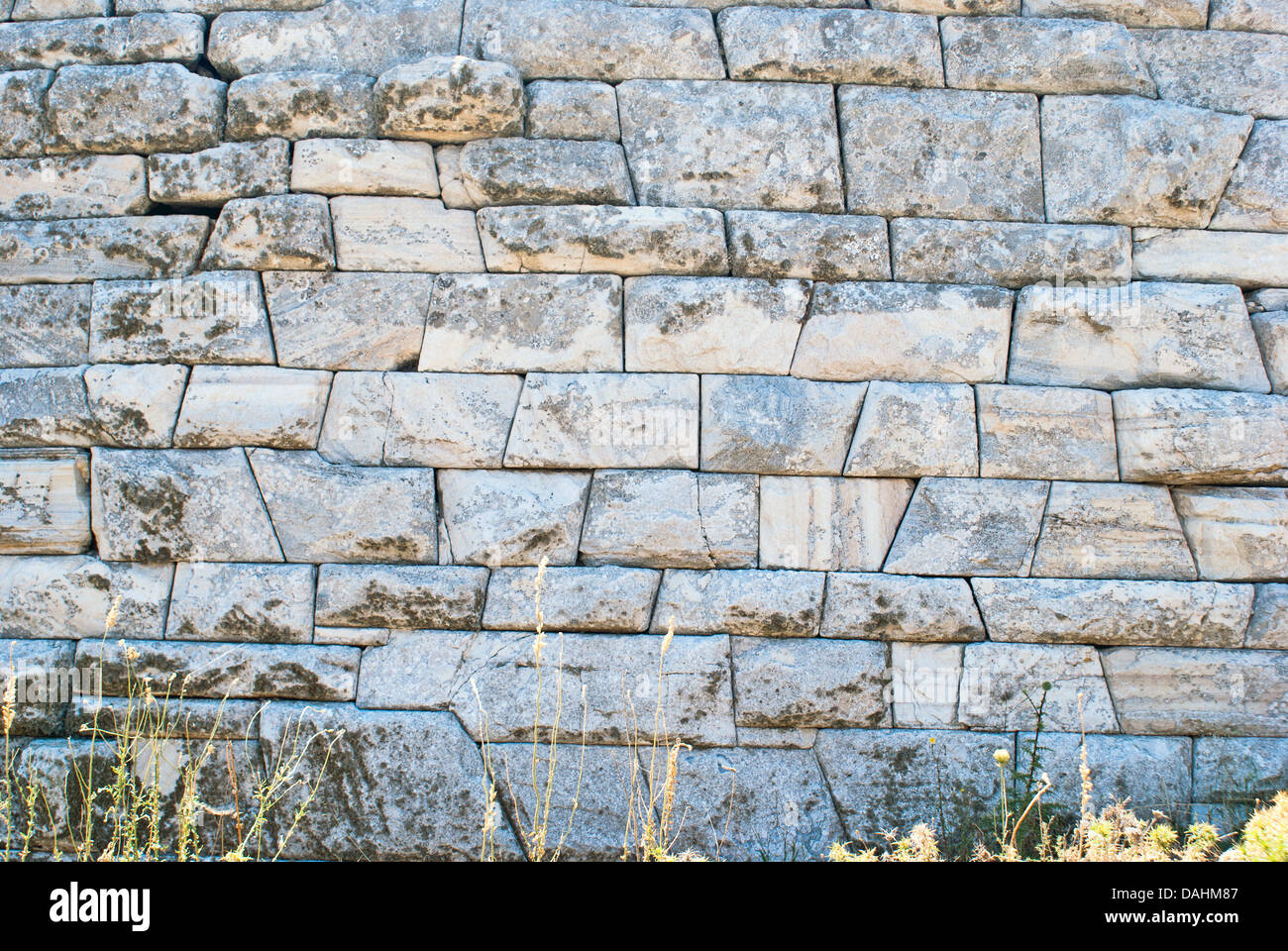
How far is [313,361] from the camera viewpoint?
12.2 ft

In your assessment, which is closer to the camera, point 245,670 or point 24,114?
point 245,670

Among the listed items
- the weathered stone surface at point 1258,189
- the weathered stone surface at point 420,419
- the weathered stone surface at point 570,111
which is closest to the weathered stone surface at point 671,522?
the weathered stone surface at point 420,419

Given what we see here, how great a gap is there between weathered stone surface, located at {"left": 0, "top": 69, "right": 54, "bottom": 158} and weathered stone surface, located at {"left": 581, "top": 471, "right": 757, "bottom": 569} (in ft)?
9.56

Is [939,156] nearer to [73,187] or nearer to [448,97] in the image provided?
[448,97]

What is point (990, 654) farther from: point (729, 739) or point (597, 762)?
point (597, 762)

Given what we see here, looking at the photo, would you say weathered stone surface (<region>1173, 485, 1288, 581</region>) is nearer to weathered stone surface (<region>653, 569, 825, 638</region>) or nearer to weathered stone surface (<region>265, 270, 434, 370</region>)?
weathered stone surface (<region>653, 569, 825, 638</region>)

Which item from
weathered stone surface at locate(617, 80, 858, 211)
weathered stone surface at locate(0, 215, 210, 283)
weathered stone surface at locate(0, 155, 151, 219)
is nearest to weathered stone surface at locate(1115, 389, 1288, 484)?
weathered stone surface at locate(617, 80, 858, 211)

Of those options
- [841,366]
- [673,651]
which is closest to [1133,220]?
[841,366]

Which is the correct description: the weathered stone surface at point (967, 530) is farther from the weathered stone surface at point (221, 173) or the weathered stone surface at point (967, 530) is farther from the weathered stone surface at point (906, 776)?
the weathered stone surface at point (221, 173)

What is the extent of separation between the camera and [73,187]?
3863 mm

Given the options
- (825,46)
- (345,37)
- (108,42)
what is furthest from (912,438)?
(108,42)

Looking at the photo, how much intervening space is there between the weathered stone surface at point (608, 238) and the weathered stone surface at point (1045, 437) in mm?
1316

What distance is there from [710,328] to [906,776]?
1.98 m

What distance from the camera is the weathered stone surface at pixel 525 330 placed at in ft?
12.1
